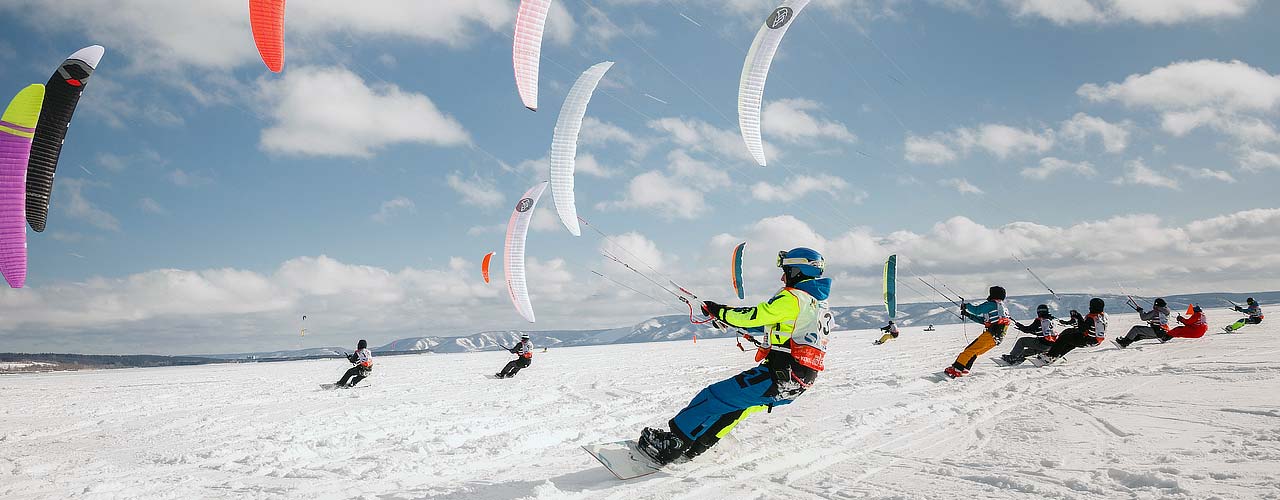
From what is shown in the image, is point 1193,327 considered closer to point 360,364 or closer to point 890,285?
point 890,285

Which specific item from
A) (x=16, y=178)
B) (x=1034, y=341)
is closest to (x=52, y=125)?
(x=16, y=178)

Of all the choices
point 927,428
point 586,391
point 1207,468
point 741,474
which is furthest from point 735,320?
point 586,391

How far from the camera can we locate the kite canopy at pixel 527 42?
934cm

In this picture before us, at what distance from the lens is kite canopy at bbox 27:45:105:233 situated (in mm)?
9406

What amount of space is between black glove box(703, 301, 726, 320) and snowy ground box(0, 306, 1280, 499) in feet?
4.06

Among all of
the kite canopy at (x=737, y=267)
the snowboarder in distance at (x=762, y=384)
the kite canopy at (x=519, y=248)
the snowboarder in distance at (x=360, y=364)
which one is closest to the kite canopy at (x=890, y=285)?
the kite canopy at (x=737, y=267)

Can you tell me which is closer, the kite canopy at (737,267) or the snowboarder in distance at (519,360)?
the snowboarder in distance at (519,360)

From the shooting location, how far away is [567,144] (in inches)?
436

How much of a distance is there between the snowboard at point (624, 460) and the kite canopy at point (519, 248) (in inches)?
431

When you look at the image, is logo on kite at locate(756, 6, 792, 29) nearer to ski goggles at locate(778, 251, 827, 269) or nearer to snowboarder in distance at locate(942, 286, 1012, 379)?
snowboarder in distance at locate(942, 286, 1012, 379)

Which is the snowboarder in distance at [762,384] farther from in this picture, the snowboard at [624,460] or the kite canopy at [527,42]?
the kite canopy at [527,42]

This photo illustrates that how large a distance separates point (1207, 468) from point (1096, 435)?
136cm

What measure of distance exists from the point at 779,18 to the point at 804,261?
27.2 feet

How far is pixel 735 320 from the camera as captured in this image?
462cm
